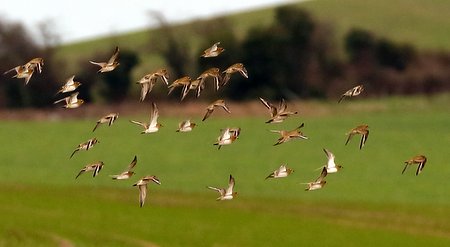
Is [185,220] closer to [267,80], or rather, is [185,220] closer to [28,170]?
[28,170]

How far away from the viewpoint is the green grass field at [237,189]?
25109 mm

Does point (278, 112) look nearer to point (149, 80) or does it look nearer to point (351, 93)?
point (351, 93)

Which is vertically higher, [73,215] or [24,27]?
[73,215]

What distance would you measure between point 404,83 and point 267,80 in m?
13.6

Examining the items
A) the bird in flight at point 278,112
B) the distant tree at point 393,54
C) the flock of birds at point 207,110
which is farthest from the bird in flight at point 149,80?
the distant tree at point 393,54

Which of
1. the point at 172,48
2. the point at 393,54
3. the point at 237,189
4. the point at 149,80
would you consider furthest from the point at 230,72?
the point at 393,54

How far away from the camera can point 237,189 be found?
35.4 m

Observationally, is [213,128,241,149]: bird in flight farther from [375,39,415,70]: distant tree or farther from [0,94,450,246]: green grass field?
[375,39,415,70]: distant tree

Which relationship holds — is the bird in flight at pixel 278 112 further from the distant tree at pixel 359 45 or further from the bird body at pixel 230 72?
the distant tree at pixel 359 45

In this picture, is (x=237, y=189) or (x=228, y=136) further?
(x=237, y=189)

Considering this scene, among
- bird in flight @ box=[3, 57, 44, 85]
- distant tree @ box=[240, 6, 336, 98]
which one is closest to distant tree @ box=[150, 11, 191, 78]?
distant tree @ box=[240, 6, 336, 98]

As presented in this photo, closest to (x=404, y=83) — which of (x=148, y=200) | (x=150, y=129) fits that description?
(x=148, y=200)

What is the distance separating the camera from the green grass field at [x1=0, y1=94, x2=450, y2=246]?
2511 cm

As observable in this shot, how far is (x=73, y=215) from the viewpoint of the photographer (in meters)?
29.1
